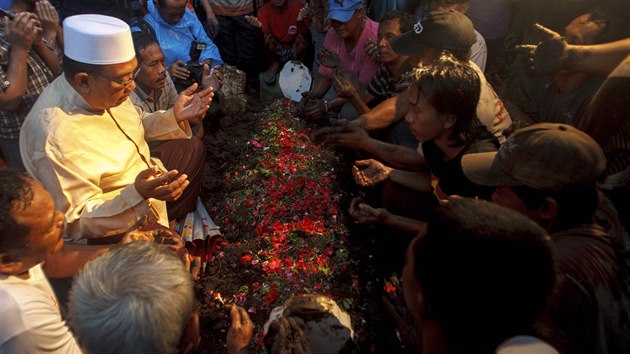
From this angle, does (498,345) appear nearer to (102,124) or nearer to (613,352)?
(613,352)

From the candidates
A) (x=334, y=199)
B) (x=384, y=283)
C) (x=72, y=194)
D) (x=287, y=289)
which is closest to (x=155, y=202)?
(x=72, y=194)

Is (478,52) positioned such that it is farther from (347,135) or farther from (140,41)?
(140,41)

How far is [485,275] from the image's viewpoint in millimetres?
1389

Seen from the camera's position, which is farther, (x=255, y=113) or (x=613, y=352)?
(x=255, y=113)

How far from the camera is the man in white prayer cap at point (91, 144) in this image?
9.20 ft

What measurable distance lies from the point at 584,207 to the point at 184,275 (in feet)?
5.82

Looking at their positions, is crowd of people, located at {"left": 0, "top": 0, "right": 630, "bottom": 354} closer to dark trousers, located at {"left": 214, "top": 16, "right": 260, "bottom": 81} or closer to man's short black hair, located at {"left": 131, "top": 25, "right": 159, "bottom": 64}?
man's short black hair, located at {"left": 131, "top": 25, "right": 159, "bottom": 64}

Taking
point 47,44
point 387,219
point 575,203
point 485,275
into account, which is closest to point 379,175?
point 387,219

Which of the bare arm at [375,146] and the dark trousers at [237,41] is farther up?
the bare arm at [375,146]

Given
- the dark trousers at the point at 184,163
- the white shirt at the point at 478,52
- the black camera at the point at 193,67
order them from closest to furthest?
the dark trousers at the point at 184,163 < the white shirt at the point at 478,52 < the black camera at the point at 193,67

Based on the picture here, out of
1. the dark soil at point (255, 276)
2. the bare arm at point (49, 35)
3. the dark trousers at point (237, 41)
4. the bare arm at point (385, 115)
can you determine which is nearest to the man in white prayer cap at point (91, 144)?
the dark soil at point (255, 276)

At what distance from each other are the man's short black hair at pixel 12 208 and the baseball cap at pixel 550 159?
229 centimetres

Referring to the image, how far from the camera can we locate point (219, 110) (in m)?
5.81

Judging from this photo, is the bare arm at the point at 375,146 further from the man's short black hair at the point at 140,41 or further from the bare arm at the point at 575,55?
the man's short black hair at the point at 140,41
